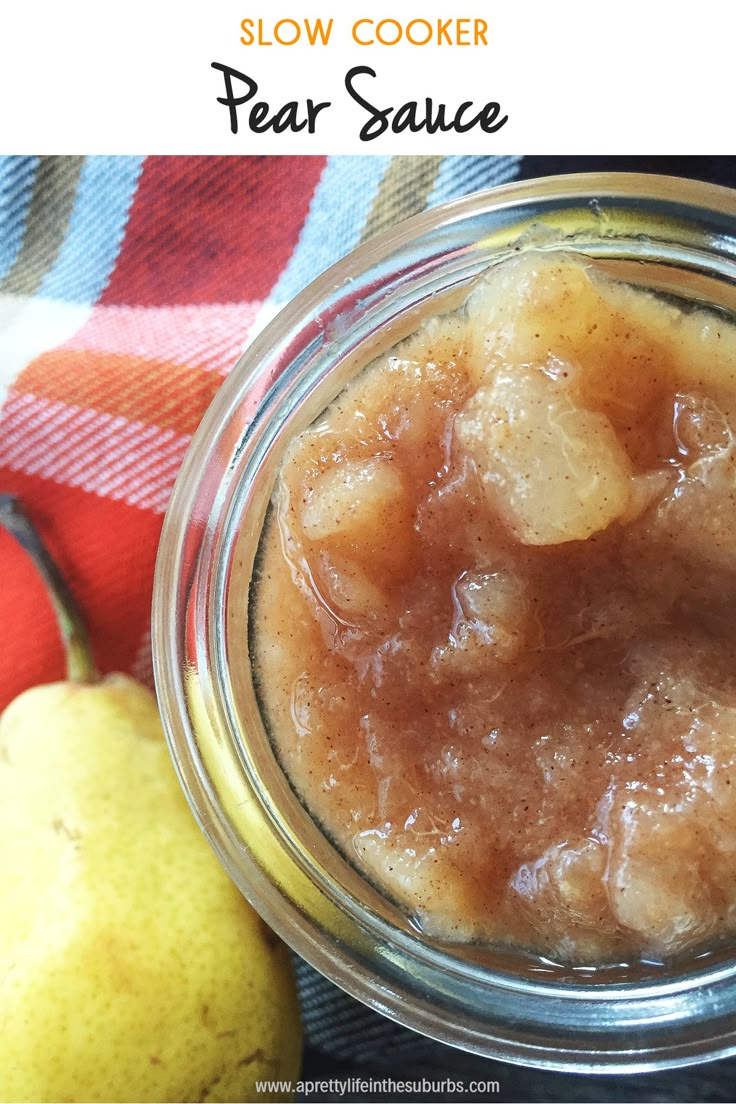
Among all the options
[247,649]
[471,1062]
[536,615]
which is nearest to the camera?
[536,615]

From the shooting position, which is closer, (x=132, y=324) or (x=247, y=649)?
(x=247, y=649)

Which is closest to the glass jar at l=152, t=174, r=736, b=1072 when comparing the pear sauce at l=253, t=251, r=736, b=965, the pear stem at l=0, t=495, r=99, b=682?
the pear sauce at l=253, t=251, r=736, b=965

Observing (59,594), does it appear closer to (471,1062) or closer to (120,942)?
(120,942)

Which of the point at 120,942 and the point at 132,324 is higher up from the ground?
the point at 132,324

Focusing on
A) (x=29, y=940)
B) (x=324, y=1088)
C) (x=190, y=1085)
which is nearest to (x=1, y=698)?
(x=29, y=940)
